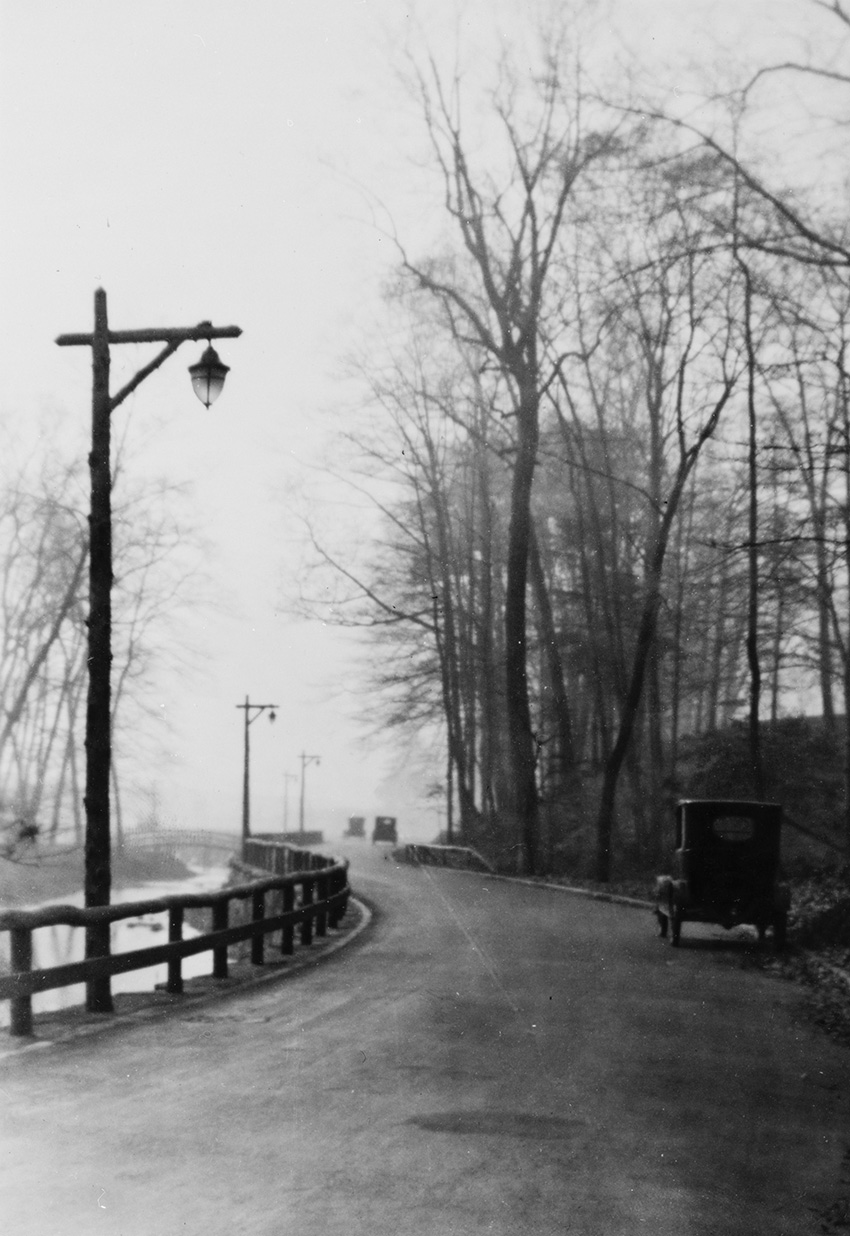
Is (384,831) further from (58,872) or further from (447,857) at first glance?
(447,857)

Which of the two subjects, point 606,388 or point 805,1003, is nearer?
point 805,1003

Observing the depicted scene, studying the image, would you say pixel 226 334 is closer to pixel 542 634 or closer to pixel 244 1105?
pixel 244 1105

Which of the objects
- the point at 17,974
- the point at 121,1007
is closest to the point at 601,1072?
the point at 17,974

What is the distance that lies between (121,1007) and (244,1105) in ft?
17.9

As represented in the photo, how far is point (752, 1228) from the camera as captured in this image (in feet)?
19.7

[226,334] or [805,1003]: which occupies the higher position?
[226,334]

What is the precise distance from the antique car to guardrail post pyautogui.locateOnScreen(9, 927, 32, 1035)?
10.3 metres

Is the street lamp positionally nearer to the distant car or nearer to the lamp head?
the lamp head

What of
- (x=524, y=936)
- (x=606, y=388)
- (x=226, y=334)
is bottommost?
(x=524, y=936)

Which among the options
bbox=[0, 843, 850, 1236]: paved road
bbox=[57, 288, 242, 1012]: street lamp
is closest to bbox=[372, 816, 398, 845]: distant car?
bbox=[0, 843, 850, 1236]: paved road

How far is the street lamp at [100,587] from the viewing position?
510 inches

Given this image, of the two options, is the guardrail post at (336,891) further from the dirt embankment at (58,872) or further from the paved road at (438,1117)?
the dirt embankment at (58,872)

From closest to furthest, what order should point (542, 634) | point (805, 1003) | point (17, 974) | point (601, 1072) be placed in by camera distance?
point (601, 1072) → point (17, 974) → point (805, 1003) → point (542, 634)

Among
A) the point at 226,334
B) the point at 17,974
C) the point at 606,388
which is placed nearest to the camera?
the point at 17,974
